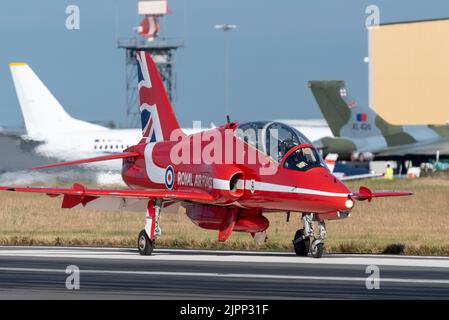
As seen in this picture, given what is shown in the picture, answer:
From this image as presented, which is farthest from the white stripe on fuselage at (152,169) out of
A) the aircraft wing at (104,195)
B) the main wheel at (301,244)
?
the main wheel at (301,244)

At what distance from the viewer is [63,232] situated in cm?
3312

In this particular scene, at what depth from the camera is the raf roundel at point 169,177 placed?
86.6 feet

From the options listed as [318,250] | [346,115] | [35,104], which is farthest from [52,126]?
[318,250]

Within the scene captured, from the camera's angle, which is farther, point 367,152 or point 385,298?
point 367,152

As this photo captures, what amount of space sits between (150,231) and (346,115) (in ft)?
174

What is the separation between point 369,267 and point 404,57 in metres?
84.6

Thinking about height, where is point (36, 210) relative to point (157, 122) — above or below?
below

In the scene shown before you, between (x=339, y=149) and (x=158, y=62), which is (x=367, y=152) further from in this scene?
(x=158, y=62)

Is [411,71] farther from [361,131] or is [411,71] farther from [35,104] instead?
[35,104]

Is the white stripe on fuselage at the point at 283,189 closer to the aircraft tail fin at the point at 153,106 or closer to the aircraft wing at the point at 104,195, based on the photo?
the aircraft wing at the point at 104,195

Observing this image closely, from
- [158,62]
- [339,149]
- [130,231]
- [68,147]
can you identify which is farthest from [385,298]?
[158,62]

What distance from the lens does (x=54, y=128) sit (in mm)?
66375

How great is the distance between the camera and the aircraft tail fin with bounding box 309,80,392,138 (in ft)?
252

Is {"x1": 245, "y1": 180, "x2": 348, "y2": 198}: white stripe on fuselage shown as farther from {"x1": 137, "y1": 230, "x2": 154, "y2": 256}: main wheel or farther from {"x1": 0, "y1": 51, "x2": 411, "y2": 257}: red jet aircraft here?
{"x1": 137, "y1": 230, "x2": 154, "y2": 256}: main wheel
